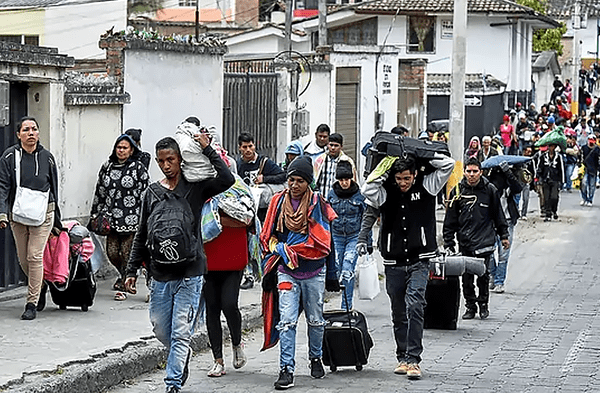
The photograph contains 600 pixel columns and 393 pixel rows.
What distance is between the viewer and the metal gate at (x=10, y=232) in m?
11.8

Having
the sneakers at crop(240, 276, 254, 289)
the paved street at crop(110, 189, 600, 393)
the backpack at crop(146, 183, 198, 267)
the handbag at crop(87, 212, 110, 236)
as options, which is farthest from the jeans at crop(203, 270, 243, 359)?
the sneakers at crop(240, 276, 254, 289)

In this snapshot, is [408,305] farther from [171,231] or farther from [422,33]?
[422,33]

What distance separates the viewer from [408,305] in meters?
9.29

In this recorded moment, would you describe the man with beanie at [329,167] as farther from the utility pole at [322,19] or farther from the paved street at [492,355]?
the utility pole at [322,19]

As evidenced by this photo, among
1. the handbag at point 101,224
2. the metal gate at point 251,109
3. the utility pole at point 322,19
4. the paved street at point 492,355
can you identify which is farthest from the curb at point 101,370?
the utility pole at point 322,19

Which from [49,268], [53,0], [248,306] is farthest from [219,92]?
[53,0]

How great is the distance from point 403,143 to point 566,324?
4.27 metres

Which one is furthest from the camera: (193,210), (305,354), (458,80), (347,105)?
(347,105)

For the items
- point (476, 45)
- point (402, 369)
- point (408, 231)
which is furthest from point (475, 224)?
point (476, 45)

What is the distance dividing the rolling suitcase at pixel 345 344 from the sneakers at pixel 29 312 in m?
2.98

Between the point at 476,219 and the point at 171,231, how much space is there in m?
5.49

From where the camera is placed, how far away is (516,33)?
1730 inches

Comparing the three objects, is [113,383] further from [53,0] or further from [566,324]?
[53,0]

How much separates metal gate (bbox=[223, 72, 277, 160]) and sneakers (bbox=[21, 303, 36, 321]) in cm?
649
